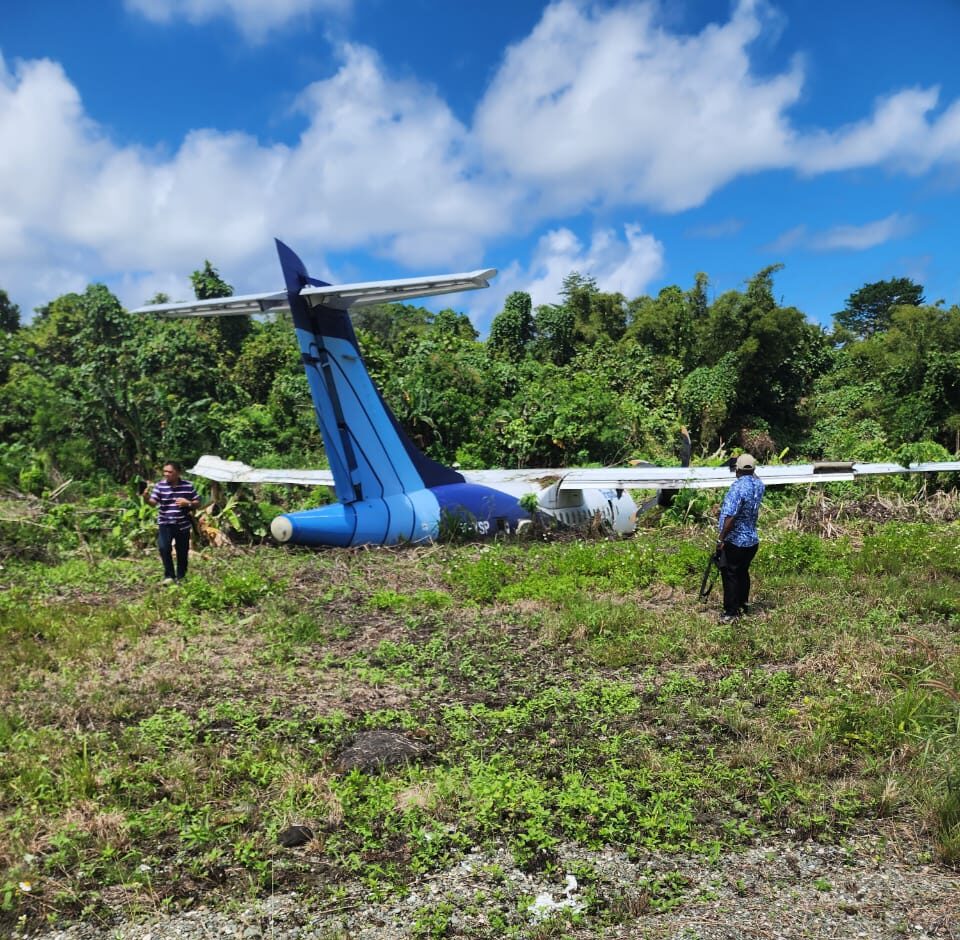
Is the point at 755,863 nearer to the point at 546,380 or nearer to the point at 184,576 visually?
the point at 184,576

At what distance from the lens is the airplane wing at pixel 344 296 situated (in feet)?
28.6

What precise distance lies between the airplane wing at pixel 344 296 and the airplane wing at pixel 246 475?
121 inches

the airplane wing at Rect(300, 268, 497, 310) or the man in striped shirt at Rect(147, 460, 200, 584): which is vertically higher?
the airplane wing at Rect(300, 268, 497, 310)

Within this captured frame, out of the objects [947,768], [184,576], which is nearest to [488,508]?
[184,576]

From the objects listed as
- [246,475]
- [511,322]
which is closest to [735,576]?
[246,475]

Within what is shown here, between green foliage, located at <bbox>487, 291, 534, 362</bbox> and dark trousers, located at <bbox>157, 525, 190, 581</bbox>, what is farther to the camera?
green foliage, located at <bbox>487, 291, 534, 362</bbox>

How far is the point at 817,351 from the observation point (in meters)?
32.0

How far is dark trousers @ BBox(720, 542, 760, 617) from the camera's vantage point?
778 cm

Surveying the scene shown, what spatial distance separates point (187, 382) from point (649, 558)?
1355 cm

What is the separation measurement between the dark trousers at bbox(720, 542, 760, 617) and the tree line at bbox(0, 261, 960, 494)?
10695 millimetres

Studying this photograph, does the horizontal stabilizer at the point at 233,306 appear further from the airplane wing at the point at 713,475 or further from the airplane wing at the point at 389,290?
the airplane wing at the point at 713,475

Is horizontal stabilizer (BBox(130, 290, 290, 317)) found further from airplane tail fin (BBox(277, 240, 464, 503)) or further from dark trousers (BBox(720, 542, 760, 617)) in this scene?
dark trousers (BBox(720, 542, 760, 617))

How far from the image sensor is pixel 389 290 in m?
9.66

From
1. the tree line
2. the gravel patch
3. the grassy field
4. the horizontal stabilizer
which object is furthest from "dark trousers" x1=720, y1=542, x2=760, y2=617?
the tree line
